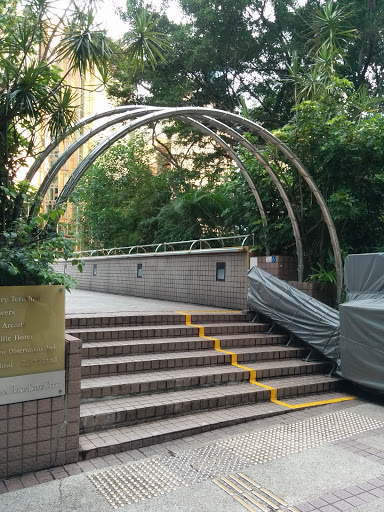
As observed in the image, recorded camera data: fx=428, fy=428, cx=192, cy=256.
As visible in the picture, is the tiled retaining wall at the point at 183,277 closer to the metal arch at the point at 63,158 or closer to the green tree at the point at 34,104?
the metal arch at the point at 63,158

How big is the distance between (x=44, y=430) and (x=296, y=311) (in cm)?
453

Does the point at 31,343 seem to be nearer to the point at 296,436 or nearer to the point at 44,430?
the point at 44,430

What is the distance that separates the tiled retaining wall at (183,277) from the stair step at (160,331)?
133 centimetres

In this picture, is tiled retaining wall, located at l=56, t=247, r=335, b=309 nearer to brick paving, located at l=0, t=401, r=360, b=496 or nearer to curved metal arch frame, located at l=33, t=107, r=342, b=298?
curved metal arch frame, located at l=33, t=107, r=342, b=298

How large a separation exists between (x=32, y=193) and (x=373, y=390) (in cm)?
499

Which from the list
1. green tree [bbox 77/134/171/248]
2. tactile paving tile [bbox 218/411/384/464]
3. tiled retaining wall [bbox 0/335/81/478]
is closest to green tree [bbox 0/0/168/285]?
tiled retaining wall [bbox 0/335/81/478]

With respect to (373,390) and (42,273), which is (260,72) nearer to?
(373,390)

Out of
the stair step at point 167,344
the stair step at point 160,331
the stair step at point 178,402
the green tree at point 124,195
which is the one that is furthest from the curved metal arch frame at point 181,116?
the green tree at point 124,195

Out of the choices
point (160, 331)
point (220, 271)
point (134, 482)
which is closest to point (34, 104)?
point (134, 482)

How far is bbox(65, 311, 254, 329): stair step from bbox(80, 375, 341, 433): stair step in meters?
1.94

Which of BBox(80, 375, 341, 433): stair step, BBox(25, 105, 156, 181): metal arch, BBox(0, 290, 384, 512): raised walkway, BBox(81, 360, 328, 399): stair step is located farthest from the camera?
BBox(81, 360, 328, 399): stair step

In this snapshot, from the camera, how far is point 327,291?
809 centimetres

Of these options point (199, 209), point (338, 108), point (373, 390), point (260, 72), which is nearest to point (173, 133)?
point (260, 72)

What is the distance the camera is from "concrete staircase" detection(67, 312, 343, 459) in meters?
4.35
